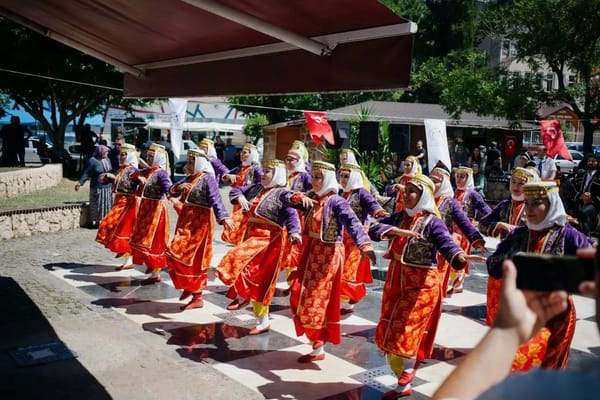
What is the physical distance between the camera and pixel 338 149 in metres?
17.2

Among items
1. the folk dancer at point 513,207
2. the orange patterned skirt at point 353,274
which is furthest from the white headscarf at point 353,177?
the folk dancer at point 513,207

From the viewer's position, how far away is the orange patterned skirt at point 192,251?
6961 mm

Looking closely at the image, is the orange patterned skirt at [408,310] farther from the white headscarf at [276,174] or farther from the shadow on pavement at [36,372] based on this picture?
the shadow on pavement at [36,372]

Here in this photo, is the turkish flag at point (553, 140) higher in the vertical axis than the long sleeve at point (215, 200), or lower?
higher

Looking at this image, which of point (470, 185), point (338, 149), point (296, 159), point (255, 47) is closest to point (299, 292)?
point (255, 47)

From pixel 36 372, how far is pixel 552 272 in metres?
4.61

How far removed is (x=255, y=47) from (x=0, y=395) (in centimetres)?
319

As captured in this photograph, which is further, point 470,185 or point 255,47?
point 470,185

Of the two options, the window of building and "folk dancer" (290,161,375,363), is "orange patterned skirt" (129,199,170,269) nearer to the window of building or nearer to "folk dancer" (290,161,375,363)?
"folk dancer" (290,161,375,363)

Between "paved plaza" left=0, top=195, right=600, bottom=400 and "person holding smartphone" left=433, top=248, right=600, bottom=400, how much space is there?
3.49 meters

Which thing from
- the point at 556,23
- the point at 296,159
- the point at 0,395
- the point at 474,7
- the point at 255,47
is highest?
the point at 474,7

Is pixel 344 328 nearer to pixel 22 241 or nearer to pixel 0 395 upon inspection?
pixel 0 395

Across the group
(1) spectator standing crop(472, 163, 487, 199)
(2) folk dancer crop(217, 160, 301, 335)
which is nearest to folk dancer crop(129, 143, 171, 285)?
(2) folk dancer crop(217, 160, 301, 335)

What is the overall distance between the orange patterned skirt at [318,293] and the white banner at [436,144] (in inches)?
170
